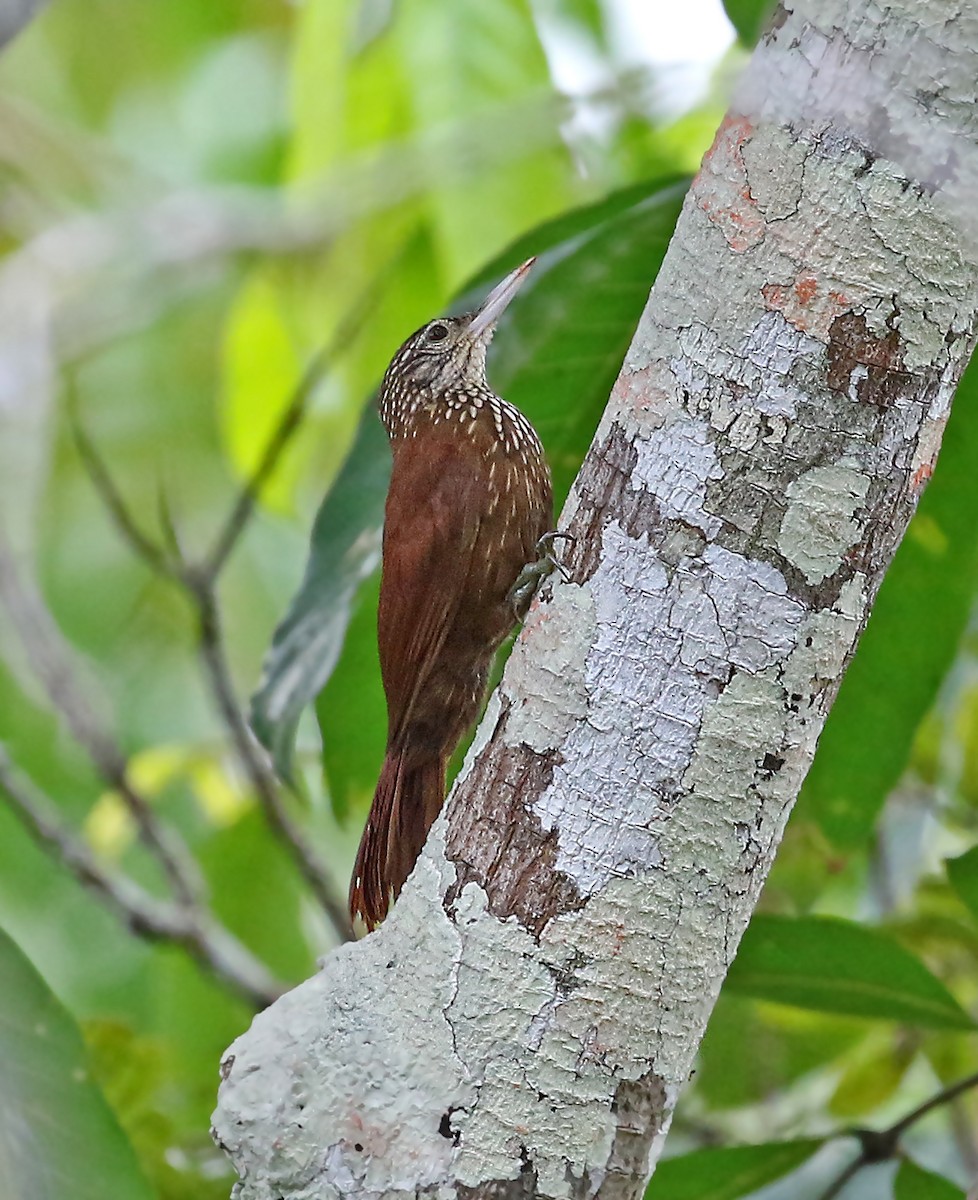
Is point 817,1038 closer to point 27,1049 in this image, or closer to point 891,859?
point 891,859

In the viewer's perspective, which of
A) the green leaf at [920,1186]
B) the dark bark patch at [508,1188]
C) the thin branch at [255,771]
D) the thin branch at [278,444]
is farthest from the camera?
Result: the thin branch at [255,771]

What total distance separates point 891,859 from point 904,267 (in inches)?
86.0

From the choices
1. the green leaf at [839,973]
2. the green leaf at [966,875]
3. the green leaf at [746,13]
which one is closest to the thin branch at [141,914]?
the green leaf at [839,973]

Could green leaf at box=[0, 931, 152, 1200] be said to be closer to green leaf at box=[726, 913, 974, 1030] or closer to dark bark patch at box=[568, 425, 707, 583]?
green leaf at box=[726, 913, 974, 1030]

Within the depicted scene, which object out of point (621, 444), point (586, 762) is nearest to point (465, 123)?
point (621, 444)

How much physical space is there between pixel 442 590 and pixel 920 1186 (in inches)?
35.9

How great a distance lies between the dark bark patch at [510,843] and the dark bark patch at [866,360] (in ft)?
1.26

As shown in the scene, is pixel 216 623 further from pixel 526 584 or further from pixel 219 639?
pixel 526 584

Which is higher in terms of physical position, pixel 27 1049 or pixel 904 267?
pixel 904 267

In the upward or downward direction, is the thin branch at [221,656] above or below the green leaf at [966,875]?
above

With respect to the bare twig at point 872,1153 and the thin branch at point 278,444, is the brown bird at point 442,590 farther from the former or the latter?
the bare twig at point 872,1153

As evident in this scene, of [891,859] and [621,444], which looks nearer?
[621,444]

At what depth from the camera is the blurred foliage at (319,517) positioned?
6.76 feet

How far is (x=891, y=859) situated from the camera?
3.25 meters
